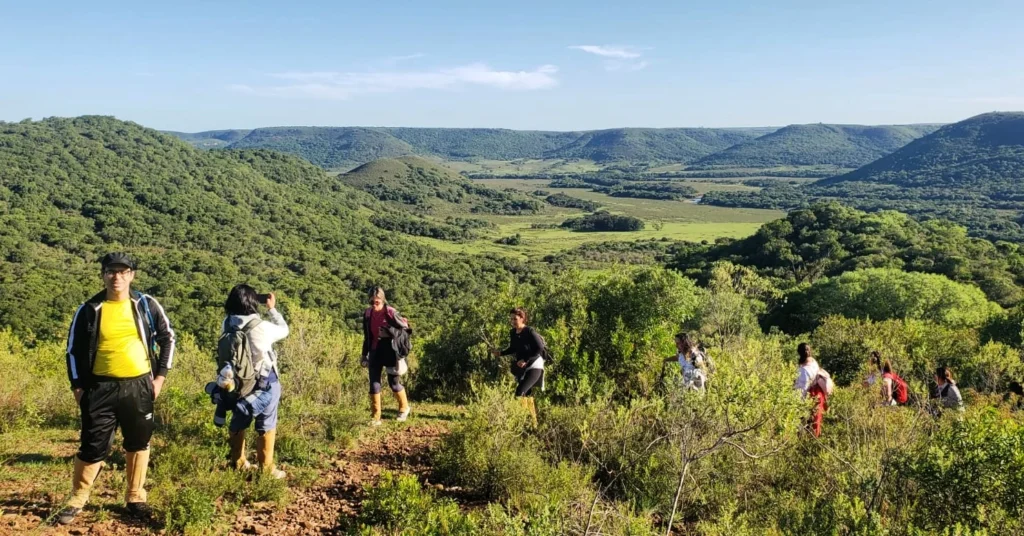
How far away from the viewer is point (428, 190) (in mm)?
164500

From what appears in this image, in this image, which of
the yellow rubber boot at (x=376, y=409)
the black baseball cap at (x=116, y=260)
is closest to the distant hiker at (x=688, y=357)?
the yellow rubber boot at (x=376, y=409)

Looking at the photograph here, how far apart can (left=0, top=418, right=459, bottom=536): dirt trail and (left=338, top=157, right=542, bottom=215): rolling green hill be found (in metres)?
140

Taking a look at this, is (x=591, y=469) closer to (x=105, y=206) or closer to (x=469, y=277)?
(x=469, y=277)

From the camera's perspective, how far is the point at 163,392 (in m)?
6.20

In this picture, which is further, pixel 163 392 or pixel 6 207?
pixel 6 207

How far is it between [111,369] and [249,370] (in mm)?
916

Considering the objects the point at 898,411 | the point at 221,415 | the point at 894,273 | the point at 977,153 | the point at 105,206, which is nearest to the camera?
the point at 221,415

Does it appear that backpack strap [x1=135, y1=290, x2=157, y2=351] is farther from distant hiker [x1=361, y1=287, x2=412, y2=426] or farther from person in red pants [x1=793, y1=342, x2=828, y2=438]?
person in red pants [x1=793, y1=342, x2=828, y2=438]

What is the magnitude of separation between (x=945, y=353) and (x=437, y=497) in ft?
43.9

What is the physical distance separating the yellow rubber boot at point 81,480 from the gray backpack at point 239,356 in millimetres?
974

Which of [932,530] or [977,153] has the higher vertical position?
[977,153]

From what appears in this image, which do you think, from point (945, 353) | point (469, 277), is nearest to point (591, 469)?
point (945, 353)

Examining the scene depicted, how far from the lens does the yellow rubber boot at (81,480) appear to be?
383 cm

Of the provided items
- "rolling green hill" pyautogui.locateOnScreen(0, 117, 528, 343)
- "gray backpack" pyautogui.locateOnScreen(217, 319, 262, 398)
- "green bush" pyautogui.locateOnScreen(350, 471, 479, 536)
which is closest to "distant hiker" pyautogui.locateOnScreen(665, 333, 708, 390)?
"green bush" pyautogui.locateOnScreen(350, 471, 479, 536)
